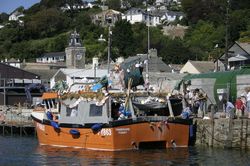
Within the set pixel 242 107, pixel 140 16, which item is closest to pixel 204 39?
pixel 140 16

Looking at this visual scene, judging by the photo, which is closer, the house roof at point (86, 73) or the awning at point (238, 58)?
the house roof at point (86, 73)

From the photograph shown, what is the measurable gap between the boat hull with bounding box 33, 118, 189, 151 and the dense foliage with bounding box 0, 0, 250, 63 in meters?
69.3

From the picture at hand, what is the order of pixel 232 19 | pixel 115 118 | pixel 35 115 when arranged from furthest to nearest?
pixel 232 19 → pixel 35 115 → pixel 115 118

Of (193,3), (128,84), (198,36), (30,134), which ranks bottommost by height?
(30,134)

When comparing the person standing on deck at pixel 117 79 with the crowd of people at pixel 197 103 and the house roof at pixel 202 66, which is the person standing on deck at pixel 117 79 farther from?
the house roof at pixel 202 66

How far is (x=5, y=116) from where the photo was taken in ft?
186

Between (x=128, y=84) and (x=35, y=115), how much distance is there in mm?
7787

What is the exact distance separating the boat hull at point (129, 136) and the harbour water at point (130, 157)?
0.48 meters

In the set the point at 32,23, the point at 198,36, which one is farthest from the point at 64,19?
the point at 198,36

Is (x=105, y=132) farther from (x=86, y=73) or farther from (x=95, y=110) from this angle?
(x=86, y=73)

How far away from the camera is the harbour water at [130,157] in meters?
28.9

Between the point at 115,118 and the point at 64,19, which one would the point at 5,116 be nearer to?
the point at 115,118

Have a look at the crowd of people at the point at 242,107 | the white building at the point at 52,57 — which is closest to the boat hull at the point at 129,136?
the crowd of people at the point at 242,107

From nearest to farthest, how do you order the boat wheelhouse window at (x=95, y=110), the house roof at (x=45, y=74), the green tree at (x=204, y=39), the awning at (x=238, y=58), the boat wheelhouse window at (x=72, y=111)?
the boat wheelhouse window at (x=95, y=110) < the boat wheelhouse window at (x=72, y=111) < the awning at (x=238, y=58) < the house roof at (x=45, y=74) < the green tree at (x=204, y=39)
